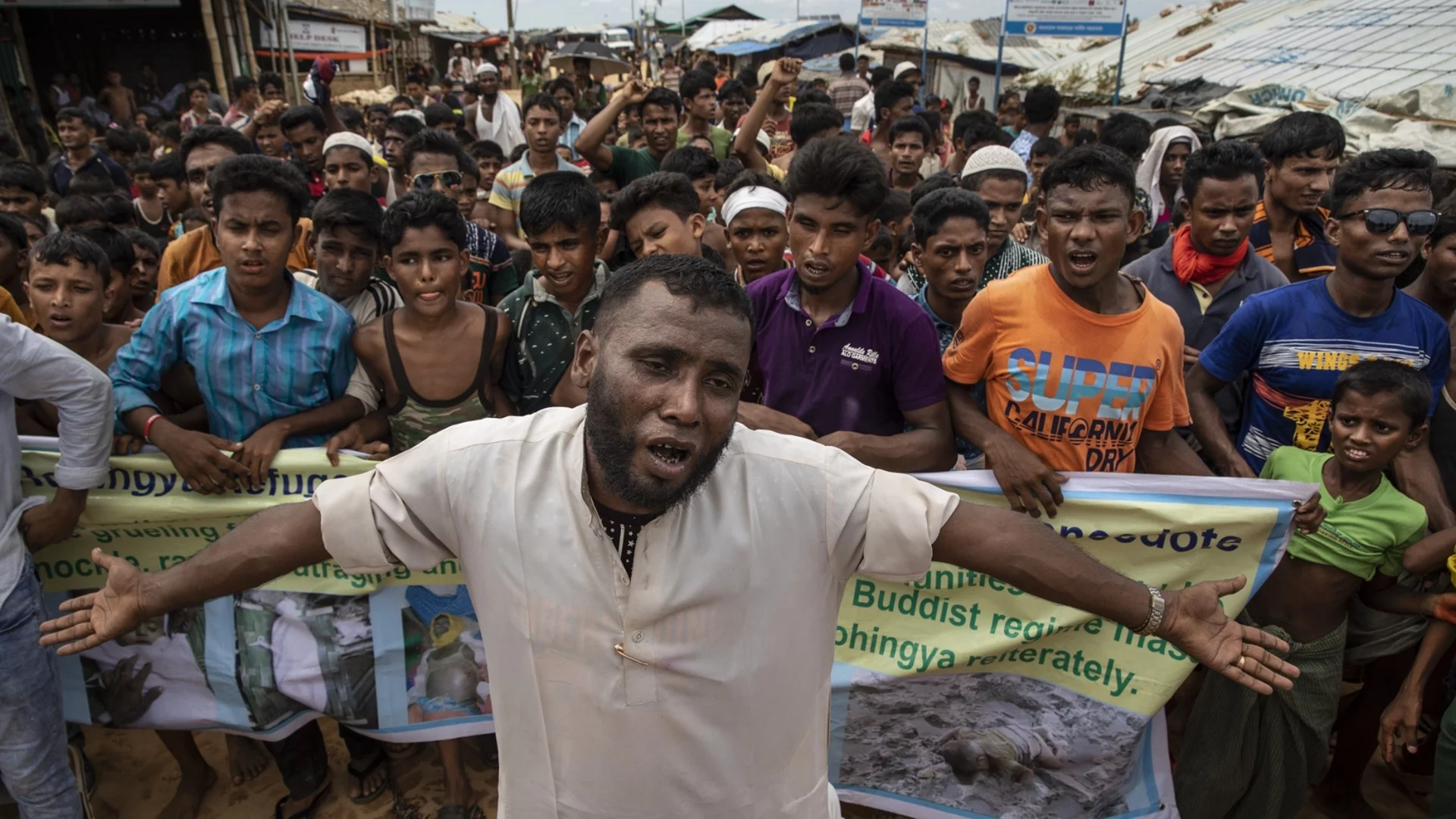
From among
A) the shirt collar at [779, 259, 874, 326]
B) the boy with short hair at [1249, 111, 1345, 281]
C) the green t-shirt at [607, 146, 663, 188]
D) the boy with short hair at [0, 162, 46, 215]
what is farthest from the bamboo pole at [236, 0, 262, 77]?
the boy with short hair at [1249, 111, 1345, 281]

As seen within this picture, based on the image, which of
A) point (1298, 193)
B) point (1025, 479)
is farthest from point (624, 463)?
point (1298, 193)

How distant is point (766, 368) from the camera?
9.91ft

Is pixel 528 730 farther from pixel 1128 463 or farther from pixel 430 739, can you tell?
pixel 1128 463

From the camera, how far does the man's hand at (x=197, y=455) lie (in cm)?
288

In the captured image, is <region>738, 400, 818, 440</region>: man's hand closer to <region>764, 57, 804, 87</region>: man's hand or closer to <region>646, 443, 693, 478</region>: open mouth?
<region>646, 443, 693, 478</region>: open mouth

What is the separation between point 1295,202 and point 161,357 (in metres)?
4.87

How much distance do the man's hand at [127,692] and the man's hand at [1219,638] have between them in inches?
135

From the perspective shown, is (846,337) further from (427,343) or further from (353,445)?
(353,445)

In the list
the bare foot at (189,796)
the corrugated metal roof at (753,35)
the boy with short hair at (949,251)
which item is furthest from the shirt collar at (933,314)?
the corrugated metal roof at (753,35)

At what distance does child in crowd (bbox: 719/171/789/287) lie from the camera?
3.93 metres

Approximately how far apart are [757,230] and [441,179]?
2349 millimetres

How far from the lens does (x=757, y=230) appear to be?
3938 millimetres

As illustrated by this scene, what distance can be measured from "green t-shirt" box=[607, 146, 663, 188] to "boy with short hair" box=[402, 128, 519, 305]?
1004mm

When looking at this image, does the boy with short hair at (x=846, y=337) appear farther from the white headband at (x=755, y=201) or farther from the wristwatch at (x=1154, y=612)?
the wristwatch at (x=1154, y=612)
